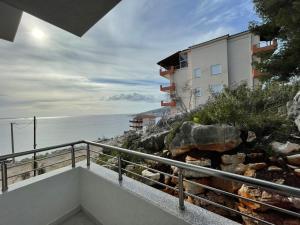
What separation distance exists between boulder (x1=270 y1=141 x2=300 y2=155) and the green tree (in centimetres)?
263

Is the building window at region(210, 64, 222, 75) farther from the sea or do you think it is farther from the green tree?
the green tree

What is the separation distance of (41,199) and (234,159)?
2998 mm

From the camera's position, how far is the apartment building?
40.4 ft

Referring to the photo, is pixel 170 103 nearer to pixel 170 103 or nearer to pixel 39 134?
pixel 170 103

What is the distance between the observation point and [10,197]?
7.16 ft

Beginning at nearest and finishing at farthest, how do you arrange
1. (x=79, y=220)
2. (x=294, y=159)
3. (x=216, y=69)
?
(x=79, y=220), (x=294, y=159), (x=216, y=69)

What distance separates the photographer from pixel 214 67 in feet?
45.0

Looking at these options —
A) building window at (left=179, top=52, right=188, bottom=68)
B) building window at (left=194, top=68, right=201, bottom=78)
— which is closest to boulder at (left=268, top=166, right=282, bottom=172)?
building window at (left=194, top=68, right=201, bottom=78)

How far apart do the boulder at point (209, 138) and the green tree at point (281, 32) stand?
2764 millimetres

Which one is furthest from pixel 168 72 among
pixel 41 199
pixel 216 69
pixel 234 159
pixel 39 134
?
pixel 41 199

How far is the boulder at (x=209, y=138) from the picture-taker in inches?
141

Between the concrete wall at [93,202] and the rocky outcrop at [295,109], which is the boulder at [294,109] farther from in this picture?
the concrete wall at [93,202]

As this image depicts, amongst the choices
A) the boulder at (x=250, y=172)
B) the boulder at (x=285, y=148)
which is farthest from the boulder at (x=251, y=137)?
the boulder at (x=250, y=172)

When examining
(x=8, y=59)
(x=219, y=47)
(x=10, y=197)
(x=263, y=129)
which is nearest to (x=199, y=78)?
(x=219, y=47)
